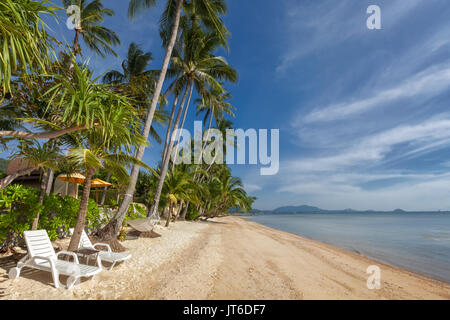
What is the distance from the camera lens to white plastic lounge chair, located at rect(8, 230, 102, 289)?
→ 10.6ft

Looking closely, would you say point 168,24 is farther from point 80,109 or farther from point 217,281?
point 217,281

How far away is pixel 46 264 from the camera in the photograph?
3.49m

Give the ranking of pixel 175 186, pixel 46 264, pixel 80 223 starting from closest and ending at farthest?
1. pixel 46 264
2. pixel 80 223
3. pixel 175 186

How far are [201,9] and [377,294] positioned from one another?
12264 mm

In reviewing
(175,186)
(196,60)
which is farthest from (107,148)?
Result: (196,60)

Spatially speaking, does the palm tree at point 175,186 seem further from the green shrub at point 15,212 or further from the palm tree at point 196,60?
the green shrub at point 15,212

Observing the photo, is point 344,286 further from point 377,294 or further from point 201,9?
point 201,9

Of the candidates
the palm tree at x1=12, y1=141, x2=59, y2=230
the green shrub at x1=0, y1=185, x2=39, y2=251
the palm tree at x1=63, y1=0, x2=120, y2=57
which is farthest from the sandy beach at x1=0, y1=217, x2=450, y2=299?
the palm tree at x1=63, y1=0, x2=120, y2=57

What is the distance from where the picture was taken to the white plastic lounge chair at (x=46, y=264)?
3.23 meters

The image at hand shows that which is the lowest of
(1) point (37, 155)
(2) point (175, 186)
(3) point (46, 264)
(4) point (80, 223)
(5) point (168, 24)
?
(3) point (46, 264)

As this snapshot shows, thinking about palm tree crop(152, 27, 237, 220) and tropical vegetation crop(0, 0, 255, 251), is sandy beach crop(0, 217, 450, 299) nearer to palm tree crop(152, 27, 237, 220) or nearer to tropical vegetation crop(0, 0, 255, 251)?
tropical vegetation crop(0, 0, 255, 251)

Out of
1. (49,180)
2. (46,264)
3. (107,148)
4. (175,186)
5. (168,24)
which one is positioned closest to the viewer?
(46,264)

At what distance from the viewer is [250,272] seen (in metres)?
4.91

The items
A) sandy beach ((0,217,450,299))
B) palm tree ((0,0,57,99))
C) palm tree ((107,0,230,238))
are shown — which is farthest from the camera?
palm tree ((107,0,230,238))
